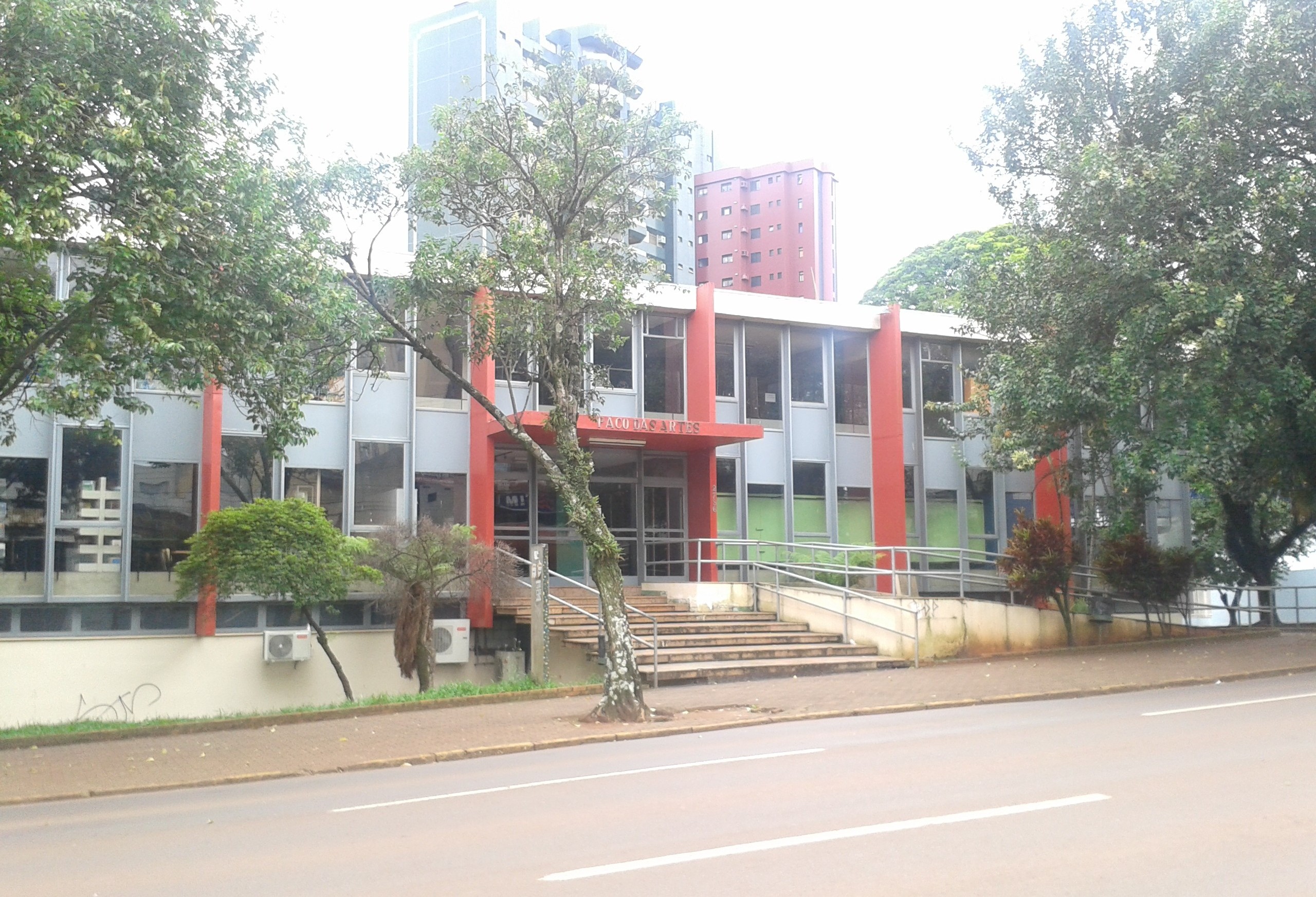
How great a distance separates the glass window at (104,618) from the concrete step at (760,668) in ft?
29.3

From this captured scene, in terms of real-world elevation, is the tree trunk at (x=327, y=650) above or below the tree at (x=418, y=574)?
below

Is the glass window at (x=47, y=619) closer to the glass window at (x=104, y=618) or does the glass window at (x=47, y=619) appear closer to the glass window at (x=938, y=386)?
the glass window at (x=104, y=618)

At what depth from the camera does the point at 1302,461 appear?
20906mm

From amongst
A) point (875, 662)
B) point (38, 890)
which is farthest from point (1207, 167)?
point (38, 890)

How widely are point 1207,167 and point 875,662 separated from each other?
353 inches

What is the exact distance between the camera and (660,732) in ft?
43.7

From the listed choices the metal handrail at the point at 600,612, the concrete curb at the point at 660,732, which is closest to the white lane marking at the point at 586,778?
the concrete curb at the point at 660,732

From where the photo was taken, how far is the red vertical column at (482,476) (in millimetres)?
22391

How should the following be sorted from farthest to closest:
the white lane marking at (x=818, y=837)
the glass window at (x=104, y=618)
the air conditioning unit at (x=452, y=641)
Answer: the air conditioning unit at (x=452, y=641)
the glass window at (x=104, y=618)
the white lane marking at (x=818, y=837)

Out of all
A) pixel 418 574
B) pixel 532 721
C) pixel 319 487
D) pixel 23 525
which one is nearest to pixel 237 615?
pixel 319 487

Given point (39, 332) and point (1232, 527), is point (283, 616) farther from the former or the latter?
point (1232, 527)

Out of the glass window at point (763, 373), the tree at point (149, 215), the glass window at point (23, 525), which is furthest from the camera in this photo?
the glass window at point (763, 373)

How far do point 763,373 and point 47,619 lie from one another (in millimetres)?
14976

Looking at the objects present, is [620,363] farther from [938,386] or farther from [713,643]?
[938,386]
